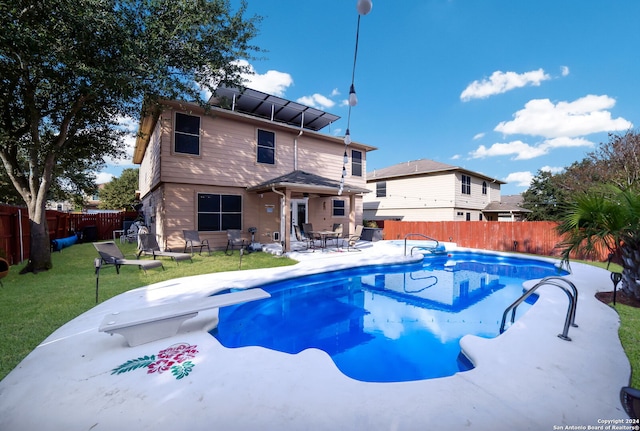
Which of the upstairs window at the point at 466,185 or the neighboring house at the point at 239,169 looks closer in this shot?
the neighboring house at the point at 239,169

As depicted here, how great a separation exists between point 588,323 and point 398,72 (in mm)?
14868

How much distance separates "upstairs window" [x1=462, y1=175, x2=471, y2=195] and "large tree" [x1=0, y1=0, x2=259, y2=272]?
18703 mm

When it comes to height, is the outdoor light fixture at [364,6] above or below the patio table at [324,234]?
above

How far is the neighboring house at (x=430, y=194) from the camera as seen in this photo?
2048cm

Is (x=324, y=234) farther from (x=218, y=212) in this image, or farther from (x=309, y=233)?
(x=218, y=212)

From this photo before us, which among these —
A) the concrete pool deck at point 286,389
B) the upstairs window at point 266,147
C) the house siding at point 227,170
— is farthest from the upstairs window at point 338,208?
the concrete pool deck at point 286,389

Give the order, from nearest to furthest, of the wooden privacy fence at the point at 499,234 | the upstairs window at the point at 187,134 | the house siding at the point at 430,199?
the upstairs window at the point at 187,134 < the wooden privacy fence at the point at 499,234 < the house siding at the point at 430,199

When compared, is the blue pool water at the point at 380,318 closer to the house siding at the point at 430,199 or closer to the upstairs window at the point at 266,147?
Result: the upstairs window at the point at 266,147

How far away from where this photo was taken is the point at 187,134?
34.4 ft

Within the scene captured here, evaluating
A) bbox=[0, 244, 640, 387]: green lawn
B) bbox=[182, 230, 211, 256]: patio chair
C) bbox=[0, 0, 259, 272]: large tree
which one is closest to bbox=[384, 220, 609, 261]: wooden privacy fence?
bbox=[0, 244, 640, 387]: green lawn

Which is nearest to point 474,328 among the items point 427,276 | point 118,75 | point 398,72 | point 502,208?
point 427,276

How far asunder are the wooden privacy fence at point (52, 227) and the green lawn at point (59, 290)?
0.88 m

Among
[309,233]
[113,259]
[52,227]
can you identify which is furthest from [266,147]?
[52,227]

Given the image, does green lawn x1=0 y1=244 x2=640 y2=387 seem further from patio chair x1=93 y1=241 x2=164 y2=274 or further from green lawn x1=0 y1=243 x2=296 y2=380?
patio chair x1=93 y1=241 x2=164 y2=274
